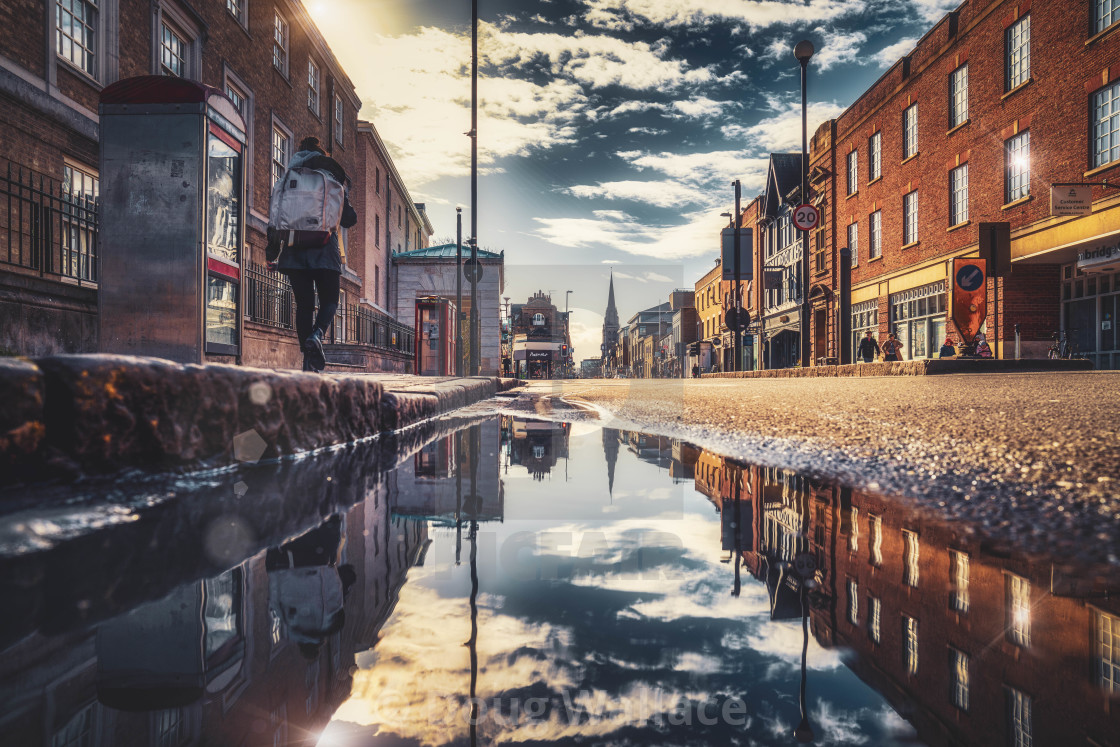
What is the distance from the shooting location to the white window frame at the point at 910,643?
79 centimetres

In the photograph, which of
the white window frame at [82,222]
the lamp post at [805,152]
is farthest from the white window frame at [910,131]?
the white window frame at [82,222]

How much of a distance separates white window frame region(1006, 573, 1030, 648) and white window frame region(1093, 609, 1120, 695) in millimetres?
73

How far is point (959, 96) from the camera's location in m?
18.3

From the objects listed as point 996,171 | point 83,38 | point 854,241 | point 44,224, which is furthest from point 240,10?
point 854,241

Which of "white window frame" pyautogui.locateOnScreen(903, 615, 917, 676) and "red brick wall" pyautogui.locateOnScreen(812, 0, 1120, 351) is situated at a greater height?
"red brick wall" pyautogui.locateOnScreen(812, 0, 1120, 351)

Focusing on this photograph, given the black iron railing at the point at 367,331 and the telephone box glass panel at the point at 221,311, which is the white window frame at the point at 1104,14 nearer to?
the telephone box glass panel at the point at 221,311

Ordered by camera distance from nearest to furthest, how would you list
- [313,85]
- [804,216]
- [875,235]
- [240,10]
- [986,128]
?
[240,10]
[986,128]
[804,216]
[313,85]
[875,235]

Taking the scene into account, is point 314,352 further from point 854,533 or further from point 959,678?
point 959,678

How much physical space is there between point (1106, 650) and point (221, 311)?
6.85m

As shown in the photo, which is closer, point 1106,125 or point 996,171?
point 1106,125

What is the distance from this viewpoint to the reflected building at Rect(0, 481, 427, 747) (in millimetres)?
659

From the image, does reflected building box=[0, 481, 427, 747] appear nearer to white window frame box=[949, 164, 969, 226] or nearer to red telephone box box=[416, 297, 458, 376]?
red telephone box box=[416, 297, 458, 376]

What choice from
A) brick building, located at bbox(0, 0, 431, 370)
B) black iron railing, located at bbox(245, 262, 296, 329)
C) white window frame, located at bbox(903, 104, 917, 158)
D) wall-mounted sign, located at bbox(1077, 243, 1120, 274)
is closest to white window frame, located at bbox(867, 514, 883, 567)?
brick building, located at bbox(0, 0, 431, 370)

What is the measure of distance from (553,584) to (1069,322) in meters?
19.7
